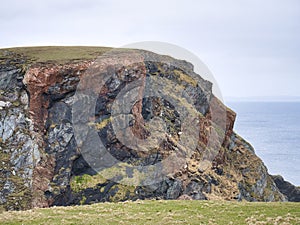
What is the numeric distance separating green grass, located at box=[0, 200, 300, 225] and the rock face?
28.7 metres

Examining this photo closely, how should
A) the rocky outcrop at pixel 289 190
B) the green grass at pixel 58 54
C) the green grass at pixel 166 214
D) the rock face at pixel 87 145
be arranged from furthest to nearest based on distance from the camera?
the rocky outcrop at pixel 289 190, the green grass at pixel 58 54, the rock face at pixel 87 145, the green grass at pixel 166 214

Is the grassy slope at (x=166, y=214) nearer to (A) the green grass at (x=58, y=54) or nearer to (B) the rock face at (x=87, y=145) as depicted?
(B) the rock face at (x=87, y=145)

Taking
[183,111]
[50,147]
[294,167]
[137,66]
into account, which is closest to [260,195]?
[183,111]

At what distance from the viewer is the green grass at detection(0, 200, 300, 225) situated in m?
27.3

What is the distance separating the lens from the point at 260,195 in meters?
84.2

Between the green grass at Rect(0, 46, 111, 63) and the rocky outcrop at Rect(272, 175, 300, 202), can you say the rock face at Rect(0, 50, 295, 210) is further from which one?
the rocky outcrop at Rect(272, 175, 300, 202)

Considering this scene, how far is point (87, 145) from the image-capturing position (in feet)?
217

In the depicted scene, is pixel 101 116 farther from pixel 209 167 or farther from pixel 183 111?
pixel 209 167

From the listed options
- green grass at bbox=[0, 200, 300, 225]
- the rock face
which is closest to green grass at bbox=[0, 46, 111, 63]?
the rock face

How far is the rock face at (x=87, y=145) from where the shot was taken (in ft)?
202

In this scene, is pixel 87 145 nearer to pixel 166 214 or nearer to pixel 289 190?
pixel 166 214

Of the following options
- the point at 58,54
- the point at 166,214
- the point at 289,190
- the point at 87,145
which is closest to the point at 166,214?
the point at 166,214

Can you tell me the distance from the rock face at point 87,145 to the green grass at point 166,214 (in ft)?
94.2

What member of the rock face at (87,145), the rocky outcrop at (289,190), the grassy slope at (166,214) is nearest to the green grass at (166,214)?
the grassy slope at (166,214)
